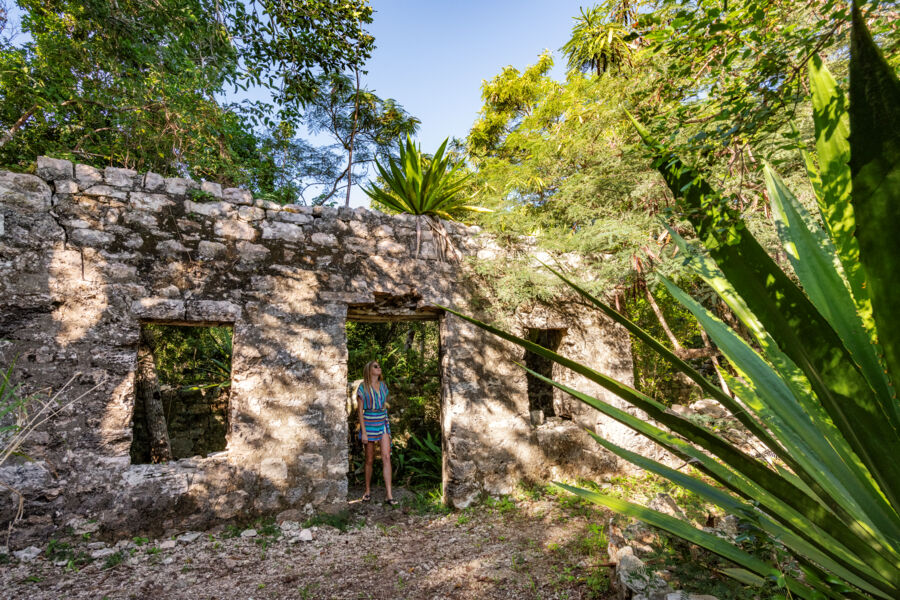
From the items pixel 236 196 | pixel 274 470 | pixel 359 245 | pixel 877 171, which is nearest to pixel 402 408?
pixel 274 470

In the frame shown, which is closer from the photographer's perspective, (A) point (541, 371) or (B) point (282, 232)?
(B) point (282, 232)

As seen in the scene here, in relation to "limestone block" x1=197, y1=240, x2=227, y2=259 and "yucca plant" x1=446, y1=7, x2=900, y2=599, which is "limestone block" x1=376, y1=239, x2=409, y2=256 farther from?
"yucca plant" x1=446, y1=7, x2=900, y2=599

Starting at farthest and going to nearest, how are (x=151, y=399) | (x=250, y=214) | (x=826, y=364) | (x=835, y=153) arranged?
(x=151, y=399) → (x=250, y=214) → (x=835, y=153) → (x=826, y=364)

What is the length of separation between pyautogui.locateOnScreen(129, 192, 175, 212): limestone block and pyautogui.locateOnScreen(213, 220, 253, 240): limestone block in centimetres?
35

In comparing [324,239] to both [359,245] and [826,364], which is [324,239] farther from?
[826,364]

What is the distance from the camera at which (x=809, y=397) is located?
37.1 inches

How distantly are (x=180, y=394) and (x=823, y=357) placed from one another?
5992mm

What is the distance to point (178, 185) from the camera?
10.4ft

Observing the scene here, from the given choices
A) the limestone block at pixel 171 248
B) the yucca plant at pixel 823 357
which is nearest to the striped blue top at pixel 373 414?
the limestone block at pixel 171 248

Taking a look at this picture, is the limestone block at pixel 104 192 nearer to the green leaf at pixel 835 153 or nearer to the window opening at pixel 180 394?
the window opening at pixel 180 394

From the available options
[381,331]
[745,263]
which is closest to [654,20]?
[745,263]

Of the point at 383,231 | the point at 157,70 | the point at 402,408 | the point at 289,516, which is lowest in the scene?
the point at 289,516

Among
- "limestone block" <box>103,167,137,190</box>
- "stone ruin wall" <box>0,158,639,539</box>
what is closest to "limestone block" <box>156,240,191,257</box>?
"stone ruin wall" <box>0,158,639,539</box>

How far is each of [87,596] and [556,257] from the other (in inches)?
162
